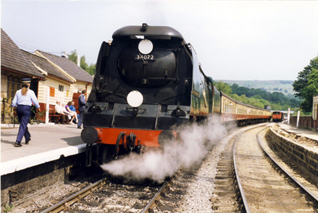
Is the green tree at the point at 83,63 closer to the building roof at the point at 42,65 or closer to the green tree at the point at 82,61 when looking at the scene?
the green tree at the point at 82,61

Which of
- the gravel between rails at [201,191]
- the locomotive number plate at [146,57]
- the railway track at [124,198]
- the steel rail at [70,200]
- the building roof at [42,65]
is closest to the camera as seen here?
the steel rail at [70,200]

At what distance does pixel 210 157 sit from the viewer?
9664 mm

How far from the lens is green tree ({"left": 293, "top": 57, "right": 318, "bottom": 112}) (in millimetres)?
43312

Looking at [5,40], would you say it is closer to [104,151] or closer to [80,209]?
[104,151]

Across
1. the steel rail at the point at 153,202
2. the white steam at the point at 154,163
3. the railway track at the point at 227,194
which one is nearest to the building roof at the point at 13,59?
the white steam at the point at 154,163

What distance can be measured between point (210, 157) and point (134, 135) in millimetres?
4867

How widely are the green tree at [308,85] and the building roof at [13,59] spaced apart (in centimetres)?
4102

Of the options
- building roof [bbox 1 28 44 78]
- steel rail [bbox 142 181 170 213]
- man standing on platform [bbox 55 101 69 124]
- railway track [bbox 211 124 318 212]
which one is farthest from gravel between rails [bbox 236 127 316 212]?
building roof [bbox 1 28 44 78]

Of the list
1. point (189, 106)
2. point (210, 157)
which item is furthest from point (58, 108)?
point (189, 106)

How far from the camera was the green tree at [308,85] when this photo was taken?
4331cm

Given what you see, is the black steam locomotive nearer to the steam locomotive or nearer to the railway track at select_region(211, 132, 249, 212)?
the steam locomotive

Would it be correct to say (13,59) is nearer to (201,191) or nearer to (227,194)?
(201,191)

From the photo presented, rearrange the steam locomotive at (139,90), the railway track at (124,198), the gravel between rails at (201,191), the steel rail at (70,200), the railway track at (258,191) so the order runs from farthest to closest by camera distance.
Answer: the steam locomotive at (139,90) → the railway track at (258,191) → the gravel between rails at (201,191) → the railway track at (124,198) → the steel rail at (70,200)

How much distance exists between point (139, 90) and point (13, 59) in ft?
29.2
